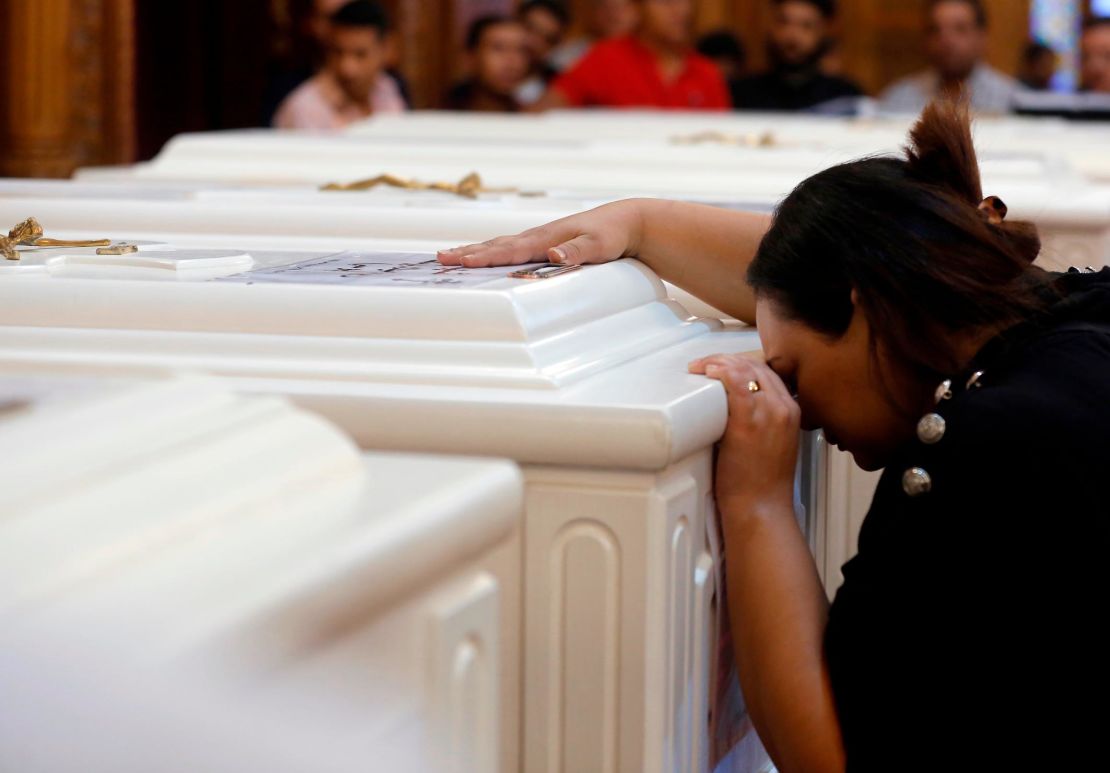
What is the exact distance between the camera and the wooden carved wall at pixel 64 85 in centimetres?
469

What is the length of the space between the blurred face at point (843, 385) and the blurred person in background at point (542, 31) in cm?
676

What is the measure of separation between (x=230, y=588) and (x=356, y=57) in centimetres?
493

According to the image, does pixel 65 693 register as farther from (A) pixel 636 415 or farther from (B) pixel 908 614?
(B) pixel 908 614

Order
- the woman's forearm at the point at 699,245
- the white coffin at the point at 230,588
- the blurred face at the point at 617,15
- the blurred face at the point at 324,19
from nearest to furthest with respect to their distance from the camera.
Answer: the white coffin at the point at 230,588 → the woman's forearm at the point at 699,245 → the blurred face at the point at 324,19 → the blurred face at the point at 617,15

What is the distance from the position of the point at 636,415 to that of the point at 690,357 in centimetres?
30

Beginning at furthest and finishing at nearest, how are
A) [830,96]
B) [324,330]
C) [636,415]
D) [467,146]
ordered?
[830,96] → [467,146] → [324,330] → [636,415]

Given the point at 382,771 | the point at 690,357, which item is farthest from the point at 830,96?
the point at 382,771

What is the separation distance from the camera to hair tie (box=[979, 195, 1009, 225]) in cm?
138

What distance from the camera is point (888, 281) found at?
1.33 m

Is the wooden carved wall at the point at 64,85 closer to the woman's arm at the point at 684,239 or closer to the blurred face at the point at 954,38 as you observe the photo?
the woman's arm at the point at 684,239

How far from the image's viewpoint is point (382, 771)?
69 centimetres

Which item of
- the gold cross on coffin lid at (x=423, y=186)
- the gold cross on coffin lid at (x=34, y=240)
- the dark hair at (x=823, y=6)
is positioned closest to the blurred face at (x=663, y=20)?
the dark hair at (x=823, y=6)

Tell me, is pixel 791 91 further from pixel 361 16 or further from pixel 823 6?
pixel 361 16

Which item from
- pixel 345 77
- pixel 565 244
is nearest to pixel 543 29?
pixel 345 77
